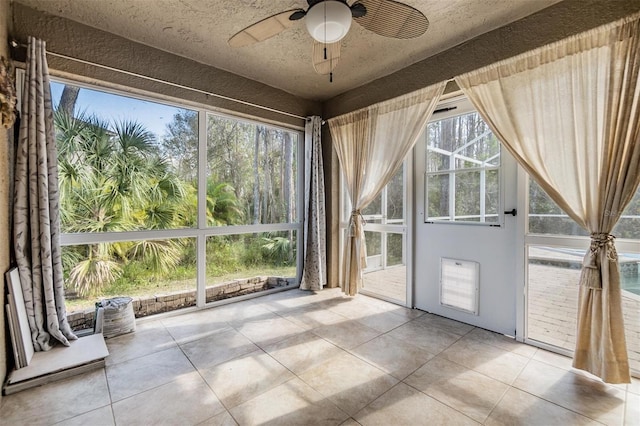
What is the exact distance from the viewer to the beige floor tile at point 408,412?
1483mm

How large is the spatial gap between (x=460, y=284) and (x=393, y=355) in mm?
1062

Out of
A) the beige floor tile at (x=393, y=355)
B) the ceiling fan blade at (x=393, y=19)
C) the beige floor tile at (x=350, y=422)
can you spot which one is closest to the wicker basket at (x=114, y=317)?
the beige floor tile at (x=393, y=355)

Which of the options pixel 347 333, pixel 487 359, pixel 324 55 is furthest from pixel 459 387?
pixel 324 55

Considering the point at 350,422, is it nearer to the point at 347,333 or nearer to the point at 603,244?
the point at 347,333

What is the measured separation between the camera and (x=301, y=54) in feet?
8.97

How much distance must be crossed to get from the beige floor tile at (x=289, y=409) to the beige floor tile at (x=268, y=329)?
2.19 ft

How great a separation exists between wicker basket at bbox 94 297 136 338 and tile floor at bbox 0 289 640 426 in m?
0.11

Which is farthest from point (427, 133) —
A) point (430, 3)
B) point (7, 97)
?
point (7, 97)

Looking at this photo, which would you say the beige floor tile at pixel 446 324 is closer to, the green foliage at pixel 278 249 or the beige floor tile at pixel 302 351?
the beige floor tile at pixel 302 351

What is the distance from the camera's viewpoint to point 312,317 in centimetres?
286

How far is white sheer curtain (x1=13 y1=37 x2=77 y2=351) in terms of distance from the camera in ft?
6.50

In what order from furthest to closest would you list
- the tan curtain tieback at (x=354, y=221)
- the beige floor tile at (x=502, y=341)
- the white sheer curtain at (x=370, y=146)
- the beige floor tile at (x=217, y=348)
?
the tan curtain tieback at (x=354, y=221), the white sheer curtain at (x=370, y=146), the beige floor tile at (x=502, y=341), the beige floor tile at (x=217, y=348)

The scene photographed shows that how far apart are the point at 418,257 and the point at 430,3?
224 centimetres

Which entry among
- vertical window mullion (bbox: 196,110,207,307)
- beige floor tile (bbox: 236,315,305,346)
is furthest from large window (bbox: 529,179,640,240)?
vertical window mullion (bbox: 196,110,207,307)
